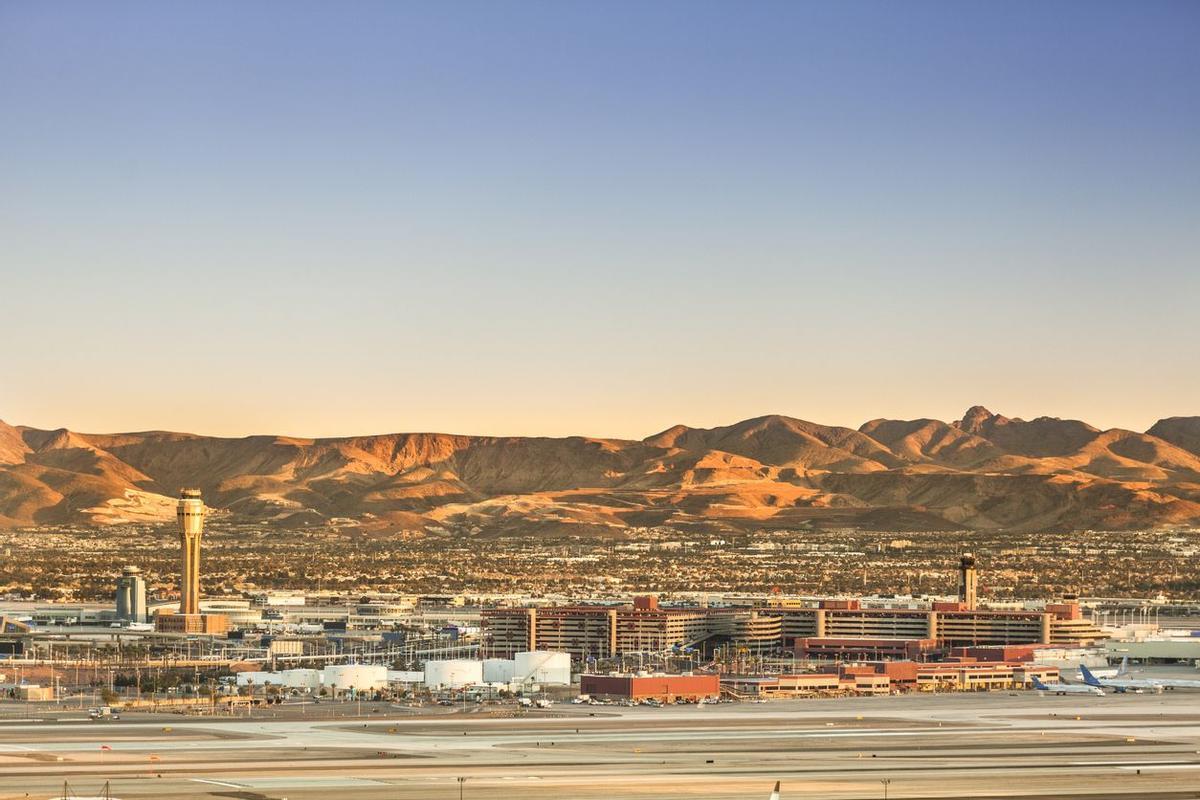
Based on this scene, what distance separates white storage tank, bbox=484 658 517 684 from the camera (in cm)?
12975

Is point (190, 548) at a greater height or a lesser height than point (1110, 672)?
greater

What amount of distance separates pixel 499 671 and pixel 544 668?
3.08m

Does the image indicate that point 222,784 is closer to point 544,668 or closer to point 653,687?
point 653,687

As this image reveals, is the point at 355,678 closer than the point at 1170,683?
Yes

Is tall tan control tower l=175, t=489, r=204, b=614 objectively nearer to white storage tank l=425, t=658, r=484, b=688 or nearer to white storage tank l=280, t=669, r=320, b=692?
white storage tank l=280, t=669, r=320, b=692

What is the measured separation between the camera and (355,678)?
124 meters

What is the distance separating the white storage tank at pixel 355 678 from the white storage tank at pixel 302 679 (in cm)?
76

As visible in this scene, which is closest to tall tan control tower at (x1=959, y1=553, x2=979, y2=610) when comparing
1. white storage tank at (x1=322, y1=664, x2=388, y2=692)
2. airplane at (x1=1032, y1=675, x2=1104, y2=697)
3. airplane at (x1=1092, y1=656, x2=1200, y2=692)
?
airplane at (x1=1092, y1=656, x2=1200, y2=692)

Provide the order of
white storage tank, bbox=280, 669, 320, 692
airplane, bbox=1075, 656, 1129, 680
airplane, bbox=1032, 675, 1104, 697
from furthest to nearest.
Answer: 1. airplane, bbox=1075, 656, 1129, 680
2. airplane, bbox=1032, 675, 1104, 697
3. white storage tank, bbox=280, 669, 320, 692

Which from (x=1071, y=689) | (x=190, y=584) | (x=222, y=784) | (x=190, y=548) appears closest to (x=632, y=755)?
(x=222, y=784)

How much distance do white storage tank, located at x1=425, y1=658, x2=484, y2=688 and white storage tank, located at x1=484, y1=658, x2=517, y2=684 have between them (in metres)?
1.85

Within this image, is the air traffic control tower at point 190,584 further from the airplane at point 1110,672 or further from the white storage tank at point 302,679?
the airplane at point 1110,672

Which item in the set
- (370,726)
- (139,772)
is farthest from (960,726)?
(139,772)

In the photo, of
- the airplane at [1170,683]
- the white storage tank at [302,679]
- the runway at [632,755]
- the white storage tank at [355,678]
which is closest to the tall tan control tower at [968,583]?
the airplane at [1170,683]
